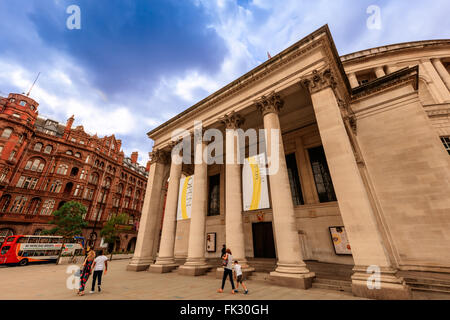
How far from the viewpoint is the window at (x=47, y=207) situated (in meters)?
33.9

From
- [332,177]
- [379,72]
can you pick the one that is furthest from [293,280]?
[379,72]

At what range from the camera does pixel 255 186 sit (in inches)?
459

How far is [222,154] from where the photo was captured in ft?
68.7

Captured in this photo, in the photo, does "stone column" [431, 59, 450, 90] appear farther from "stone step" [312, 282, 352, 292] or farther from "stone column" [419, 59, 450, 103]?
"stone step" [312, 282, 352, 292]

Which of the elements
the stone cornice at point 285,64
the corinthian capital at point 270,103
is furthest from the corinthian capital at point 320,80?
the corinthian capital at point 270,103

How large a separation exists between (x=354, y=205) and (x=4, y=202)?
48551mm

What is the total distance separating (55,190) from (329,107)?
47693 millimetres

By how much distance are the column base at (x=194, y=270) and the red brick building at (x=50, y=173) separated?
22173 mm

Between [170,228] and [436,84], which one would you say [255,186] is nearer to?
[170,228]

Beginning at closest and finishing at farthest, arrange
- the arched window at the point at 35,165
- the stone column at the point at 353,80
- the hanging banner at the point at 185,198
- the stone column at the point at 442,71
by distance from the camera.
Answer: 1. the hanging banner at the point at 185,198
2. the stone column at the point at 442,71
3. the stone column at the point at 353,80
4. the arched window at the point at 35,165

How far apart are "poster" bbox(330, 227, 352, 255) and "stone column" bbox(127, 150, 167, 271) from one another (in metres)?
14.0

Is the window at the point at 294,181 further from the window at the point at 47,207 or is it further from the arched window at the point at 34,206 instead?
the arched window at the point at 34,206
